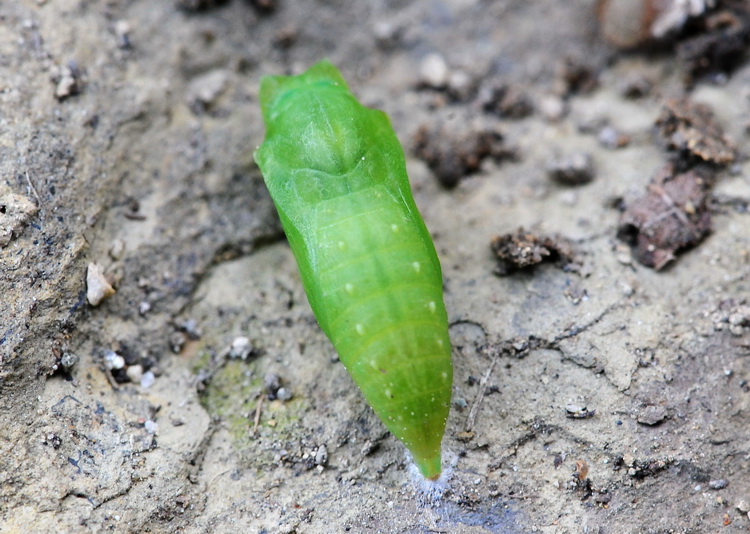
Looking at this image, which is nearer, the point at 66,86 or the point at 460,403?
the point at 460,403

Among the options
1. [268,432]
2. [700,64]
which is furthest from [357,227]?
[700,64]

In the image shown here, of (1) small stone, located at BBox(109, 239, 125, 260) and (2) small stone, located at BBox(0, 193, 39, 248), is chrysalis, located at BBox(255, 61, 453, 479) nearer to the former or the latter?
(1) small stone, located at BBox(109, 239, 125, 260)

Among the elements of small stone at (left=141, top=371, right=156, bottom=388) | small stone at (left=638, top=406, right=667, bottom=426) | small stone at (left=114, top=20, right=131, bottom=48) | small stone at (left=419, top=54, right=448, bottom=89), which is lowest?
small stone at (left=638, top=406, right=667, bottom=426)

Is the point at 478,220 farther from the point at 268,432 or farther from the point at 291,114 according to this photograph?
the point at 268,432

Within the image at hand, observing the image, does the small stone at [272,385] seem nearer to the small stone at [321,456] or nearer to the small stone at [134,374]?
the small stone at [321,456]

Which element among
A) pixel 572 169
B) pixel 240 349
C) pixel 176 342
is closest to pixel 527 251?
pixel 572 169

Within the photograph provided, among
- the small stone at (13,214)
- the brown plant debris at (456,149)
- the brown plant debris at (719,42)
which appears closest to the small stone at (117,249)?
the small stone at (13,214)

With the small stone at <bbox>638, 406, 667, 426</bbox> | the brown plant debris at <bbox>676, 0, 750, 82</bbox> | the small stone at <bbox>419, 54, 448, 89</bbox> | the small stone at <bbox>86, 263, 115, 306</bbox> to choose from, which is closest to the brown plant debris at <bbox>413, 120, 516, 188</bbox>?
the small stone at <bbox>419, 54, 448, 89</bbox>

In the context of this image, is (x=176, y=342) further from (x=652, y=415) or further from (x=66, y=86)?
(x=652, y=415)
